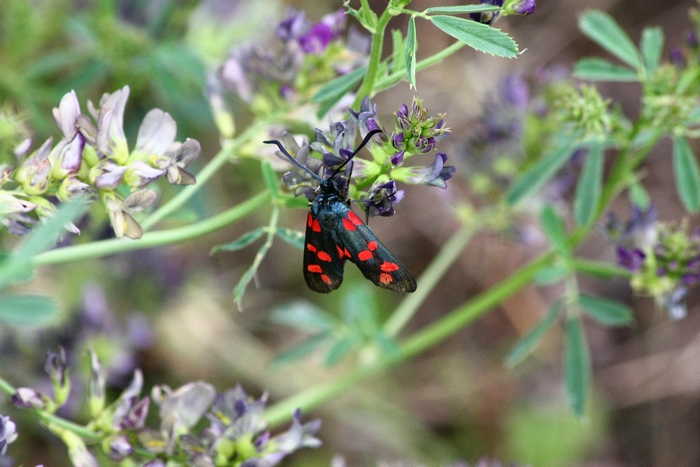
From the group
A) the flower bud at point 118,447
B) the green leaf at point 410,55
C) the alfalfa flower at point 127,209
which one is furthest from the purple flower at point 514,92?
the flower bud at point 118,447

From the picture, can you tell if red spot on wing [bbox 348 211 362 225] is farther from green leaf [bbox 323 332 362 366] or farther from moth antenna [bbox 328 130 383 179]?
green leaf [bbox 323 332 362 366]

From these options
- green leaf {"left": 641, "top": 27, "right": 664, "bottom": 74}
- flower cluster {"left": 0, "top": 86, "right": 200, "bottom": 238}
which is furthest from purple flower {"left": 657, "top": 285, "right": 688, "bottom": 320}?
flower cluster {"left": 0, "top": 86, "right": 200, "bottom": 238}

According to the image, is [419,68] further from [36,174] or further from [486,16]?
[36,174]

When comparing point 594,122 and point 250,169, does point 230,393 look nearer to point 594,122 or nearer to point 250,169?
point 594,122

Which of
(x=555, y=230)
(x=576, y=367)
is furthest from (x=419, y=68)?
(x=576, y=367)

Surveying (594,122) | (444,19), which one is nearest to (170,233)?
(444,19)

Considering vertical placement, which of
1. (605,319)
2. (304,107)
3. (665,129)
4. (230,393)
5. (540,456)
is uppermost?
(304,107)
